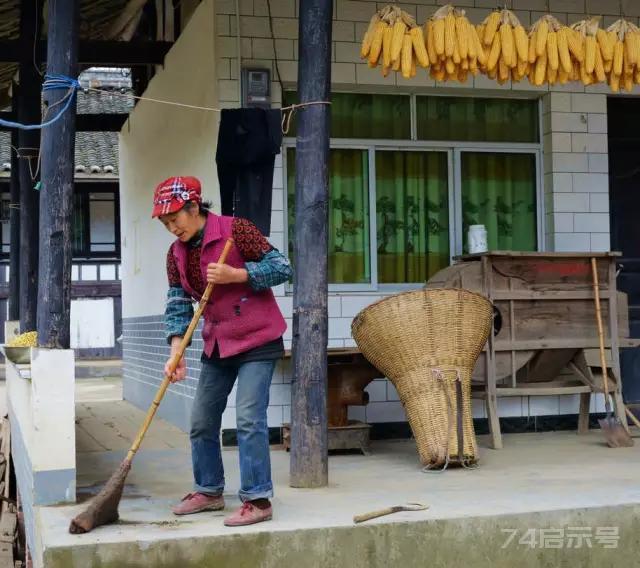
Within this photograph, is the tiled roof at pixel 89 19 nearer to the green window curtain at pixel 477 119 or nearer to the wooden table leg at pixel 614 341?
the green window curtain at pixel 477 119

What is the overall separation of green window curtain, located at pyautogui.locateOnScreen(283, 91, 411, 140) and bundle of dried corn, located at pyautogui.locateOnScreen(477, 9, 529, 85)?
2.15 meters

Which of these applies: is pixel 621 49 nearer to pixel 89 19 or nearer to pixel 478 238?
pixel 478 238

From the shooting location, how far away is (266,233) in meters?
8.04

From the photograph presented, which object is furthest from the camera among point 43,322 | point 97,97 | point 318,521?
point 97,97

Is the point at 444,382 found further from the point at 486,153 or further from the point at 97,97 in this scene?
the point at 97,97

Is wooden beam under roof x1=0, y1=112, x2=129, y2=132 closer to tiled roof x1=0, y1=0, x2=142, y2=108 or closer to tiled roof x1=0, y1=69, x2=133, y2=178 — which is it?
tiled roof x1=0, y1=0, x2=142, y2=108

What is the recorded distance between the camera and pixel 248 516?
17.0 feet

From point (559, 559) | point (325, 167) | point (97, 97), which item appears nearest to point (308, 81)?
point (325, 167)

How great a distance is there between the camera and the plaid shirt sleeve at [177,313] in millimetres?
5660

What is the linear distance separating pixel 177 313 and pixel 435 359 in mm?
1949

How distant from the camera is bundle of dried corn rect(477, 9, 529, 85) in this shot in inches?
272

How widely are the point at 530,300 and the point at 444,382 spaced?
1.67 m

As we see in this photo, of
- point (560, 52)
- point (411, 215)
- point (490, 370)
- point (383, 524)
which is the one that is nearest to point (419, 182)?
point (411, 215)

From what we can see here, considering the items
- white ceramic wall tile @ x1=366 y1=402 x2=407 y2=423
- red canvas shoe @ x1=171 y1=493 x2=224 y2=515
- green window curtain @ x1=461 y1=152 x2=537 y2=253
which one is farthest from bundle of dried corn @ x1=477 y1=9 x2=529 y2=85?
red canvas shoe @ x1=171 y1=493 x2=224 y2=515
